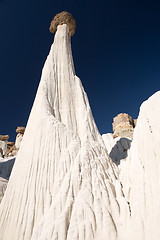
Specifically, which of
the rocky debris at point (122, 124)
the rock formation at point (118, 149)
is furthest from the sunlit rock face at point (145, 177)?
the rocky debris at point (122, 124)

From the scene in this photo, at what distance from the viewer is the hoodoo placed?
336 cm

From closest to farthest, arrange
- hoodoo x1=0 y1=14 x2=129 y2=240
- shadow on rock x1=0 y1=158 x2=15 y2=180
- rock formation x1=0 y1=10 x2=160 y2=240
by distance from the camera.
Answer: rock formation x1=0 y1=10 x2=160 y2=240 < hoodoo x1=0 y1=14 x2=129 y2=240 < shadow on rock x1=0 y1=158 x2=15 y2=180

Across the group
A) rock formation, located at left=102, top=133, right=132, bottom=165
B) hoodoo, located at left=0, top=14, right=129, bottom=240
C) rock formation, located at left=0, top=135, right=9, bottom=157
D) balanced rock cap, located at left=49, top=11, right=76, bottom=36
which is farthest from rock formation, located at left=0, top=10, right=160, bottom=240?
rock formation, located at left=0, top=135, right=9, bottom=157

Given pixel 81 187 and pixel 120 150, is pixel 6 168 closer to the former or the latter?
pixel 120 150

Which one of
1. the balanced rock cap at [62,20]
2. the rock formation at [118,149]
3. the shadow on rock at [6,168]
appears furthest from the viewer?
the shadow on rock at [6,168]

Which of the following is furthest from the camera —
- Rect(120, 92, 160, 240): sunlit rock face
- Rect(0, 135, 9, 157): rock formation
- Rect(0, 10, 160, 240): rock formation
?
Rect(0, 135, 9, 157): rock formation

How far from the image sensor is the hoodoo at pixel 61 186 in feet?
11.0

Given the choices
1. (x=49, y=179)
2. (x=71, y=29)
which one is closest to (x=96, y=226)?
(x=49, y=179)

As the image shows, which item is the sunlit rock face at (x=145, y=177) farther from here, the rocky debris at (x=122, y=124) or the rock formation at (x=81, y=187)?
the rocky debris at (x=122, y=124)

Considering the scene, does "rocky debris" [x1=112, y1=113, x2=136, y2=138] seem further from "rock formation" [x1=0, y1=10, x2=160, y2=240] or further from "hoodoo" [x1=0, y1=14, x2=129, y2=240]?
"rock formation" [x1=0, y1=10, x2=160, y2=240]

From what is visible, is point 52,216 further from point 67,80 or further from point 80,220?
point 67,80

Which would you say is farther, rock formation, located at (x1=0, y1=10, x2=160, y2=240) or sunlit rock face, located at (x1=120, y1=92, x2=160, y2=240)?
rock formation, located at (x1=0, y1=10, x2=160, y2=240)

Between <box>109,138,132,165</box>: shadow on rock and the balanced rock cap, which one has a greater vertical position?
the balanced rock cap

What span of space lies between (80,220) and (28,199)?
188cm
